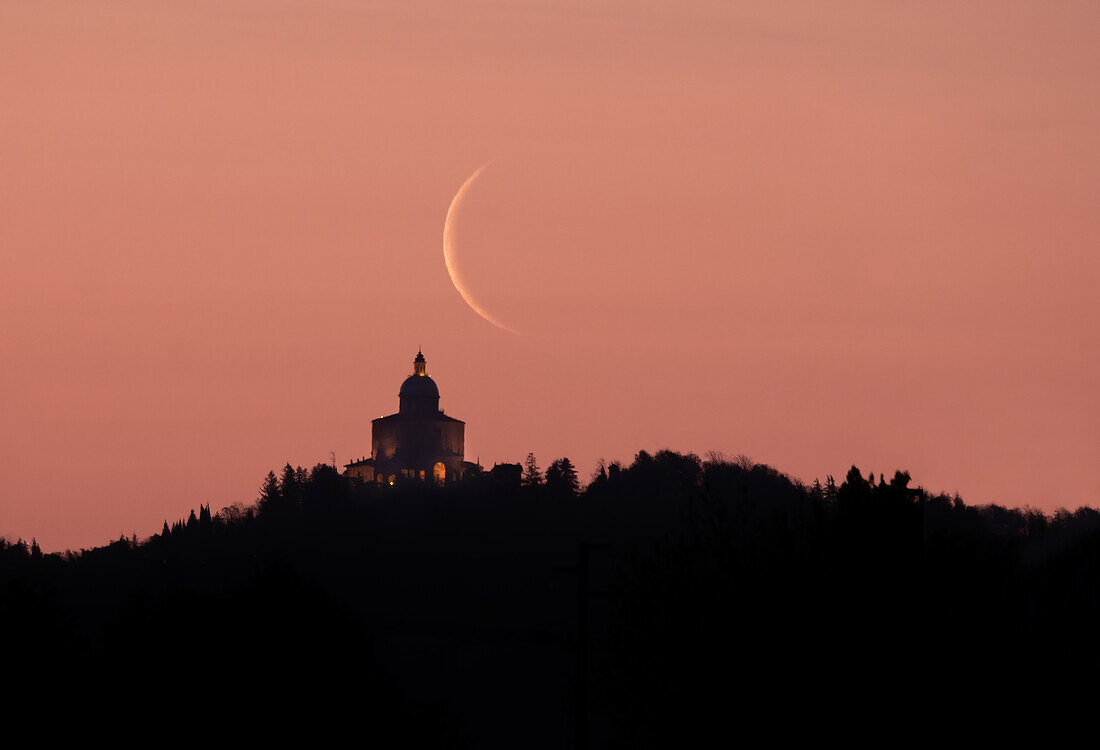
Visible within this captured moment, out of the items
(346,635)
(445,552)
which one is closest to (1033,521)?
(445,552)

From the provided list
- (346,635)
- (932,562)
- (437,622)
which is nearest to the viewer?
(932,562)

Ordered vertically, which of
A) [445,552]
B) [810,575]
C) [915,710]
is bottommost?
[915,710]

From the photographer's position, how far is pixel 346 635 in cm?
6888

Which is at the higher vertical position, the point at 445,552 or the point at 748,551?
the point at 445,552

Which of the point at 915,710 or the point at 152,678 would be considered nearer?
the point at 915,710

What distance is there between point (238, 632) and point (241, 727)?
535 centimetres

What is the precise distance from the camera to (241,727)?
2420 inches

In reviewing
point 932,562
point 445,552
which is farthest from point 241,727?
point 445,552

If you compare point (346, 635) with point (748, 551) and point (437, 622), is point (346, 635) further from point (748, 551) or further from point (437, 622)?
point (437, 622)

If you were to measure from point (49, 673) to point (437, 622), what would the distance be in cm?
8944

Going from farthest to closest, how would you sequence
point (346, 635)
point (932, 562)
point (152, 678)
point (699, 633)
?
point (346, 635) → point (152, 678) → point (932, 562) → point (699, 633)

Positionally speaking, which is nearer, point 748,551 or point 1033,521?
point 748,551

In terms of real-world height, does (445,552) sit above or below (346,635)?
above

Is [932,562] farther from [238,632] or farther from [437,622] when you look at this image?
[437,622]
